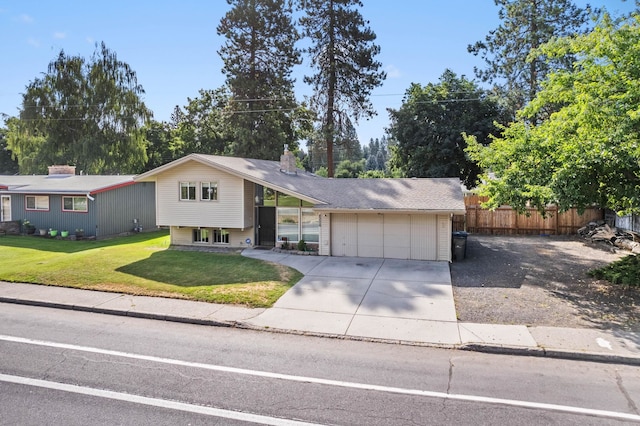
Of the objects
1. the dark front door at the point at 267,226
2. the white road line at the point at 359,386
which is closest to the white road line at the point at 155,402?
the white road line at the point at 359,386

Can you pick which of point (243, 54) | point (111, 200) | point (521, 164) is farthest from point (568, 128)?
point (243, 54)

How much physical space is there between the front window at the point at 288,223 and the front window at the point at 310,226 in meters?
0.30

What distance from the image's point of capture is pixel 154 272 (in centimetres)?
1392

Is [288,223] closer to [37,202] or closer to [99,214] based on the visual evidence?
[99,214]

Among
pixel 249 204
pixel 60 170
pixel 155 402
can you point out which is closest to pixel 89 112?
pixel 60 170

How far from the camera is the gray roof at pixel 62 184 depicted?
22.3 meters

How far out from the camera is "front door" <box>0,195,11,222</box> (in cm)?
2458

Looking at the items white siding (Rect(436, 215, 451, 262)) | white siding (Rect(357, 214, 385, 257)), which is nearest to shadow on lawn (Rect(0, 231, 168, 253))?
white siding (Rect(357, 214, 385, 257))

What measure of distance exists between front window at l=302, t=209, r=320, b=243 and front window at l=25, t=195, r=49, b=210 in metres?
15.9

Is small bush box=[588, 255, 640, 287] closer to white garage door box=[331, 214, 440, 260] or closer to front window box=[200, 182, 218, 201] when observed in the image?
white garage door box=[331, 214, 440, 260]

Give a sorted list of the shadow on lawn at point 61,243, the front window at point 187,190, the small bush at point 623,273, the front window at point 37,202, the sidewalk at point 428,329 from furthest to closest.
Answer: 1. the front window at point 37,202
2. the shadow on lawn at point 61,243
3. the front window at point 187,190
4. the small bush at point 623,273
5. the sidewalk at point 428,329

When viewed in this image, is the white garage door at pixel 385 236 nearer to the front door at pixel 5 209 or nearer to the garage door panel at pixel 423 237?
the garage door panel at pixel 423 237

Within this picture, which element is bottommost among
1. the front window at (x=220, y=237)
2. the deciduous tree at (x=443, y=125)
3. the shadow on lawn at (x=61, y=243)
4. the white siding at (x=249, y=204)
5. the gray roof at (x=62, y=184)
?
the shadow on lawn at (x=61, y=243)

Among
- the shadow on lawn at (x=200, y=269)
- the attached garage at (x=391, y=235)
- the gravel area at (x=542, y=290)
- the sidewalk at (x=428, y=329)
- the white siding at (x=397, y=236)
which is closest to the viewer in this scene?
the sidewalk at (x=428, y=329)
